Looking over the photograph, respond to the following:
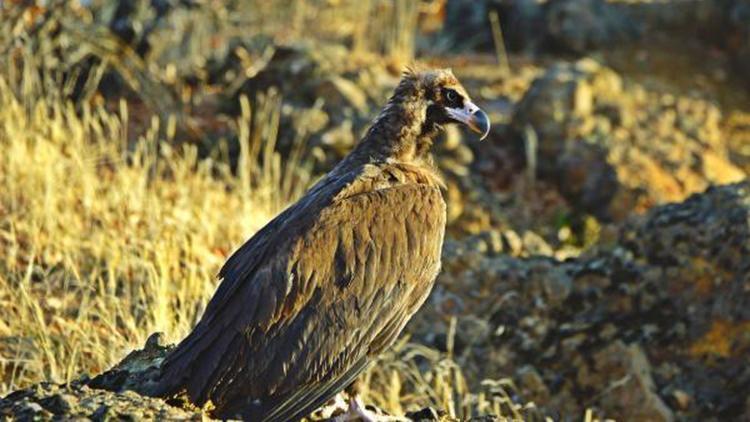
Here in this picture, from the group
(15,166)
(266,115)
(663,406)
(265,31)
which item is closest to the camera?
(663,406)

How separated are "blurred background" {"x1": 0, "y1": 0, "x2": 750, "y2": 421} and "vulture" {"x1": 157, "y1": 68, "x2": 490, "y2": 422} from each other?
32.6 inches

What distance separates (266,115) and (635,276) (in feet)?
14.7

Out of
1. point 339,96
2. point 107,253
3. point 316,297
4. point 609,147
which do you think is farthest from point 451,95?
point 609,147

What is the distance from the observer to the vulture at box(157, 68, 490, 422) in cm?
554

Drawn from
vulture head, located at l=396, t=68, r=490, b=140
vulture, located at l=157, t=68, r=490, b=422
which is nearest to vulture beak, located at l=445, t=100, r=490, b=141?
vulture head, located at l=396, t=68, r=490, b=140

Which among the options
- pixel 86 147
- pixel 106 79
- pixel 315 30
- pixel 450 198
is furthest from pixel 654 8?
pixel 86 147

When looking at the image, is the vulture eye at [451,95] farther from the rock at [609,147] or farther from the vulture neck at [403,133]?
the rock at [609,147]

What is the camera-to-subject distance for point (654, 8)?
18.5 m

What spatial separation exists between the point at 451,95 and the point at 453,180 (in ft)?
18.9

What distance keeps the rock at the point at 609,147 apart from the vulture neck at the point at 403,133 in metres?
6.04

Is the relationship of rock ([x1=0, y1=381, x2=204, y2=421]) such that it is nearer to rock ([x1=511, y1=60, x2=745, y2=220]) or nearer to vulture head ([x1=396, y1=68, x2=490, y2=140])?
vulture head ([x1=396, y1=68, x2=490, y2=140])

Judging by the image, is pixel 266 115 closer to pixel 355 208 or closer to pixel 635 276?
pixel 635 276

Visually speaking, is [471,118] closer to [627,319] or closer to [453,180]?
[627,319]

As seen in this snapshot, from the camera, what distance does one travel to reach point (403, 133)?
6723mm
